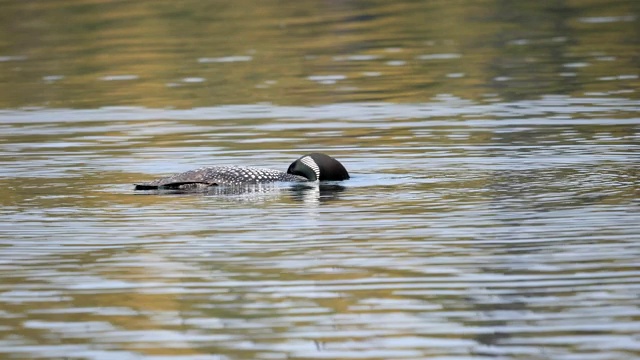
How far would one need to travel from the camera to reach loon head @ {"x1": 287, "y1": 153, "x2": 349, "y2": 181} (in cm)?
1330

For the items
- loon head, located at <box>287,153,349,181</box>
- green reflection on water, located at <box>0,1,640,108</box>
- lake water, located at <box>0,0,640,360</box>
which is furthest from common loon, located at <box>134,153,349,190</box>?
green reflection on water, located at <box>0,1,640,108</box>

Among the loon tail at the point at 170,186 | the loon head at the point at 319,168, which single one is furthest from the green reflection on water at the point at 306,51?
the loon tail at the point at 170,186

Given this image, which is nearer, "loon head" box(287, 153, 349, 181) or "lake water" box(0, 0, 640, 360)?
"lake water" box(0, 0, 640, 360)

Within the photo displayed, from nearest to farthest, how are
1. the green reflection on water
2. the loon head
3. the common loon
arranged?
the common loon, the loon head, the green reflection on water

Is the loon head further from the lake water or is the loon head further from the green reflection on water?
the green reflection on water

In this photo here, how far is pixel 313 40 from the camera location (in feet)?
92.3

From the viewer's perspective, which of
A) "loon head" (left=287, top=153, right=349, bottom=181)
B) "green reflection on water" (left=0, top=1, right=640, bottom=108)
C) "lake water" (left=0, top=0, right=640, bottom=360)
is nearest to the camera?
"lake water" (left=0, top=0, right=640, bottom=360)

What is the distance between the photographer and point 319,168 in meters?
13.3

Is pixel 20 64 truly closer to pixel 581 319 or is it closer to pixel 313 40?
pixel 313 40

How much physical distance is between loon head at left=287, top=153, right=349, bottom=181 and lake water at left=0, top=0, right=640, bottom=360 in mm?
138

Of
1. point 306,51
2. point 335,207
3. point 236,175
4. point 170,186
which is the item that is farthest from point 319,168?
point 306,51

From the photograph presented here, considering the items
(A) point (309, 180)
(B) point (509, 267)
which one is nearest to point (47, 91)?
(A) point (309, 180)

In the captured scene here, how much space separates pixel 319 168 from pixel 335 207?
129 cm

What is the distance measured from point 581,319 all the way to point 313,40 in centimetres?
2030
